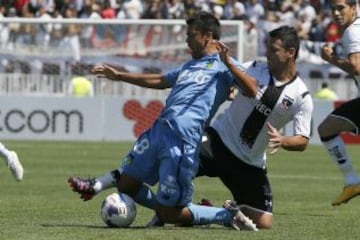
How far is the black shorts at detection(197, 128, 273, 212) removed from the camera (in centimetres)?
1198

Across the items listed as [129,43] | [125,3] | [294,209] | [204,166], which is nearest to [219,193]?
[294,209]

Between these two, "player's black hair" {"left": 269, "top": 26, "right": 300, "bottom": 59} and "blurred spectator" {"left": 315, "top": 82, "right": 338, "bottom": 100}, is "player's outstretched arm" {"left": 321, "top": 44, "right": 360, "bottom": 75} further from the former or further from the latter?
"blurred spectator" {"left": 315, "top": 82, "right": 338, "bottom": 100}

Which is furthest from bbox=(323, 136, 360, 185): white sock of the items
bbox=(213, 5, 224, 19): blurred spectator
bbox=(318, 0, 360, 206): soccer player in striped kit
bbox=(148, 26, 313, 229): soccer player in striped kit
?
bbox=(213, 5, 224, 19): blurred spectator

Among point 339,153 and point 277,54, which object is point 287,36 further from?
point 339,153

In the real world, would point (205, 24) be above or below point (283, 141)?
above

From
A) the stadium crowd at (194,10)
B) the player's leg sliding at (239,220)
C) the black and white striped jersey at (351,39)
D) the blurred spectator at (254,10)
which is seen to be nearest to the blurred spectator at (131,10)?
the stadium crowd at (194,10)

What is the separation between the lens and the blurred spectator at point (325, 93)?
29719 mm

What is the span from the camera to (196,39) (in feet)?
38.0

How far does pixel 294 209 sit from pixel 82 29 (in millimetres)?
16203

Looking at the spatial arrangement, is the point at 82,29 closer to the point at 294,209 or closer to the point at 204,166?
the point at 294,209

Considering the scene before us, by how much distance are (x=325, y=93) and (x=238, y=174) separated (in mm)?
18196

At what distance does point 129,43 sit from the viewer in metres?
29.5

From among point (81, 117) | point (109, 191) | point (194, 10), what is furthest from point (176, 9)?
point (109, 191)

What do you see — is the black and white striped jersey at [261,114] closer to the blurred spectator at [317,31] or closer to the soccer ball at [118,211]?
the soccer ball at [118,211]
